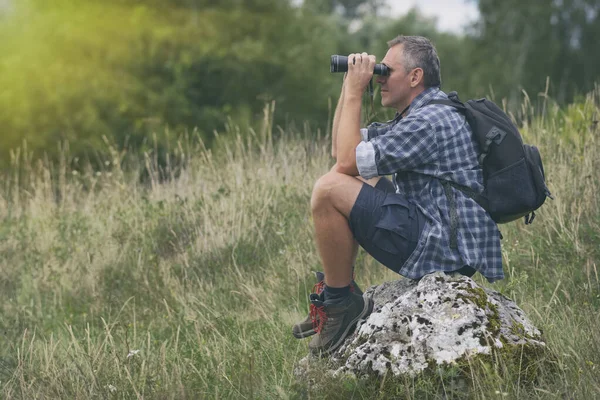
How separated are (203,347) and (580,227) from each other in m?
2.47

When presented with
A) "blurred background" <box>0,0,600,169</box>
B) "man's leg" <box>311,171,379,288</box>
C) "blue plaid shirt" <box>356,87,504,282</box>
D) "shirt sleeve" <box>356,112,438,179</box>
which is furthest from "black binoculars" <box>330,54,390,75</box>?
"blurred background" <box>0,0,600,169</box>

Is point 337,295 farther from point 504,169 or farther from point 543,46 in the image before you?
point 543,46

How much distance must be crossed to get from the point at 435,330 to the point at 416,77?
50.6 inches

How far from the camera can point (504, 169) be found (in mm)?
3248

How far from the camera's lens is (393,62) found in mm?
3537

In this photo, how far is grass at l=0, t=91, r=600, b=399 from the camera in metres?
3.07

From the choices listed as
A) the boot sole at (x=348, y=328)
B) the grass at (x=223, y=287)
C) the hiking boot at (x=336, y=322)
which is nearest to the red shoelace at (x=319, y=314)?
the hiking boot at (x=336, y=322)

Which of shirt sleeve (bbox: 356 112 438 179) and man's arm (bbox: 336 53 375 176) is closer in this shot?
shirt sleeve (bbox: 356 112 438 179)

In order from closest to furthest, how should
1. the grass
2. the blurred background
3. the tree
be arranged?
the grass
the blurred background
the tree

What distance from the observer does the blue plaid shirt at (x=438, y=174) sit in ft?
10.6

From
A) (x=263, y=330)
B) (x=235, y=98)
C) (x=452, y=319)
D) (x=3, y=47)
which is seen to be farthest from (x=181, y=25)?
(x=452, y=319)

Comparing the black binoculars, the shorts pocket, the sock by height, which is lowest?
the sock

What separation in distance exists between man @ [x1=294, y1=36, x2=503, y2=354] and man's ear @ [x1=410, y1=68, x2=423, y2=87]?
0.11 m

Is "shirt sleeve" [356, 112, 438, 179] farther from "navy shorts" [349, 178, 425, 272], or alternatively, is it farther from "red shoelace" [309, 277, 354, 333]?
"red shoelace" [309, 277, 354, 333]
